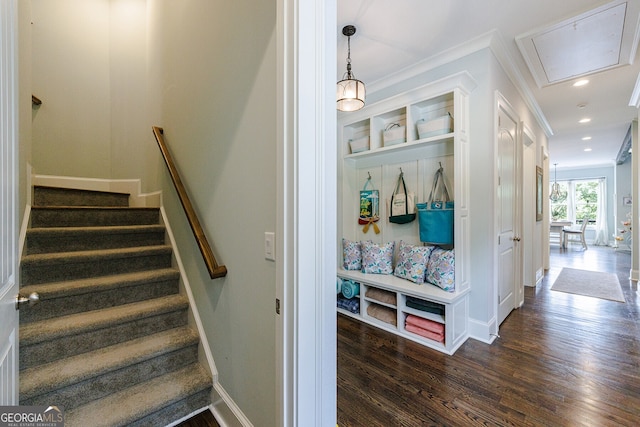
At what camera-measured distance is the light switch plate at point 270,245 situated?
1089 millimetres

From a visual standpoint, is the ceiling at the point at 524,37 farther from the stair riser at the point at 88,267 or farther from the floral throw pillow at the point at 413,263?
the stair riser at the point at 88,267

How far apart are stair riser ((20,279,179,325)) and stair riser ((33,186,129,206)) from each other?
51.5 inches

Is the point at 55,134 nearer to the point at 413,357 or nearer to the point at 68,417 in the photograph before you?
the point at 68,417

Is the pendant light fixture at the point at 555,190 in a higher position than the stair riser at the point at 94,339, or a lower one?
higher

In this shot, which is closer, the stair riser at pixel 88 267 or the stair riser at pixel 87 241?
the stair riser at pixel 88 267

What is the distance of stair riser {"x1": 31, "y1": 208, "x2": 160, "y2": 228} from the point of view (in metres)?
2.04

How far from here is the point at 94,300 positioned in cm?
174

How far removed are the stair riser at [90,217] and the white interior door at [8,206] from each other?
1451 mm

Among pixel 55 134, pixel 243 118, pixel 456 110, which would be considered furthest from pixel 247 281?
pixel 55 134

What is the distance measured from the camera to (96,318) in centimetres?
162

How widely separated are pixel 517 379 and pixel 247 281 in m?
2.06

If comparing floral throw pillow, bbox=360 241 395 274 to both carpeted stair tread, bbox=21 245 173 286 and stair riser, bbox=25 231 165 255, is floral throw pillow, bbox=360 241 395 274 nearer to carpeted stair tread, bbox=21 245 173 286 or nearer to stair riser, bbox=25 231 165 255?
carpeted stair tread, bbox=21 245 173 286

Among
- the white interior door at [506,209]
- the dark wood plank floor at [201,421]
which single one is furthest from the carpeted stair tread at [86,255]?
the white interior door at [506,209]

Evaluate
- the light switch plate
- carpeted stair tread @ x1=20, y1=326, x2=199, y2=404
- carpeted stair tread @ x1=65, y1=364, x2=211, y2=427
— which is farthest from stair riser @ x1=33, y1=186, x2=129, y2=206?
the light switch plate
